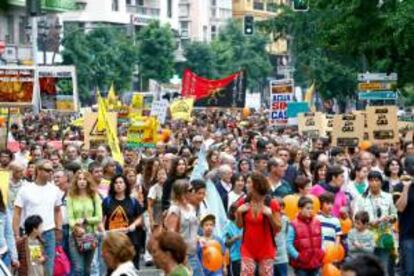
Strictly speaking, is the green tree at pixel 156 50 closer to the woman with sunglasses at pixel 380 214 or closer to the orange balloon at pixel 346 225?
the orange balloon at pixel 346 225

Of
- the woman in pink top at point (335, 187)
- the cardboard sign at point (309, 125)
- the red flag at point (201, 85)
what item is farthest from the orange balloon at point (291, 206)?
the red flag at point (201, 85)

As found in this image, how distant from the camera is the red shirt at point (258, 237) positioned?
37.6 ft

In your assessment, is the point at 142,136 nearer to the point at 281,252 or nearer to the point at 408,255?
the point at 281,252

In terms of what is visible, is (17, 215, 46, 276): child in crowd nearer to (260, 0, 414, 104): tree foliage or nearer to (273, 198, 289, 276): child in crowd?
(273, 198, 289, 276): child in crowd

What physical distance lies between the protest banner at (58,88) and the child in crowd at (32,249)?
42.7 ft

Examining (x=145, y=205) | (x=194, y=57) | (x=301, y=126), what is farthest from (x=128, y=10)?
(x=145, y=205)

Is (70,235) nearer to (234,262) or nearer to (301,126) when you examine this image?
(234,262)

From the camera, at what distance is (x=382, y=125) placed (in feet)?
77.0

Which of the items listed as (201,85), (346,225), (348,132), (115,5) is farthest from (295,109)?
(115,5)

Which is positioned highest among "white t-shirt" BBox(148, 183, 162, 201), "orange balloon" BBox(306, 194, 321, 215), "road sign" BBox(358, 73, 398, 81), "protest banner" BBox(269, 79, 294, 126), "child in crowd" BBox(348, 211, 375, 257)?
"road sign" BBox(358, 73, 398, 81)

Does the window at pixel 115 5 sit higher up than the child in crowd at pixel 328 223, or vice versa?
the window at pixel 115 5

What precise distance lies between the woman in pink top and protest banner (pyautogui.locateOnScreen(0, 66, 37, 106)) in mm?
8566

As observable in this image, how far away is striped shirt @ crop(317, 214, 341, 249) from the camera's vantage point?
12836 mm

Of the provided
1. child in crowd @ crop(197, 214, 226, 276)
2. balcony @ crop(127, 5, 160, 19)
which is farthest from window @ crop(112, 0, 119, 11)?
child in crowd @ crop(197, 214, 226, 276)
